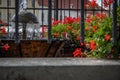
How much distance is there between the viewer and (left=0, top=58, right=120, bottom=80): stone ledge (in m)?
2.33

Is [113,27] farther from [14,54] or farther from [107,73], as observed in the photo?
[14,54]

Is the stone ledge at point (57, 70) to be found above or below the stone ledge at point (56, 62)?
below

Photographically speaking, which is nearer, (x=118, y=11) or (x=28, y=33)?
(x=118, y=11)

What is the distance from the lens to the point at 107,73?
8.01 ft

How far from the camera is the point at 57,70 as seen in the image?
2.36 metres

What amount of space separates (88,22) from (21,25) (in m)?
1.07

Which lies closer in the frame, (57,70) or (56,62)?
(57,70)

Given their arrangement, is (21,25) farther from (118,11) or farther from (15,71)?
(15,71)

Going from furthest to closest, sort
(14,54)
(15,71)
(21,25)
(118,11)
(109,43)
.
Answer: (21,25) < (14,54) < (118,11) < (109,43) < (15,71)

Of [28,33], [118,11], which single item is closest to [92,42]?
[118,11]

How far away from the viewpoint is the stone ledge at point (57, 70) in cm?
233

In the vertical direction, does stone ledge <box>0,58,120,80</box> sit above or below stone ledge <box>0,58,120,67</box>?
below

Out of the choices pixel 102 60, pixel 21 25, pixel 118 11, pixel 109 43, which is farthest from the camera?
pixel 21 25

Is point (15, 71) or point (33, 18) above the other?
point (33, 18)
